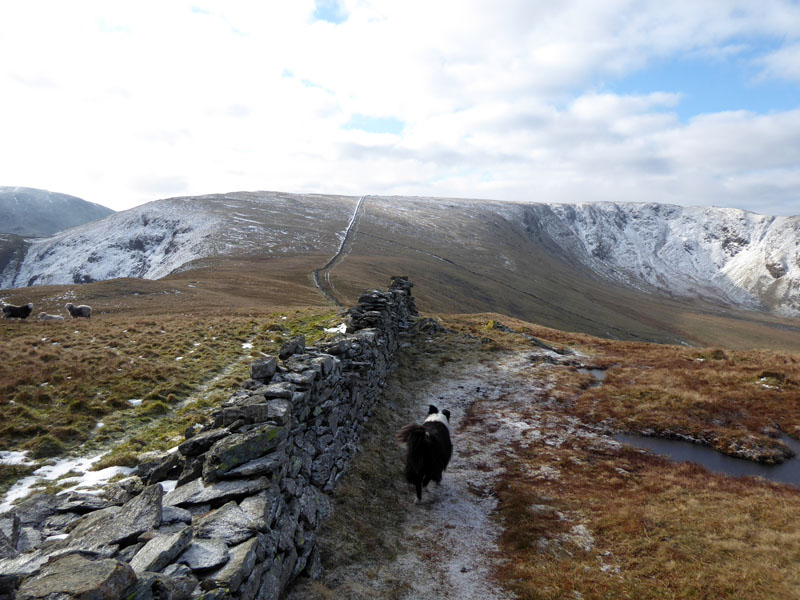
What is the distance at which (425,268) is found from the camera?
383 feet

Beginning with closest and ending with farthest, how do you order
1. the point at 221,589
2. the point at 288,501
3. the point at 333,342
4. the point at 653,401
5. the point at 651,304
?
the point at 221,589 < the point at 288,501 < the point at 333,342 < the point at 653,401 < the point at 651,304

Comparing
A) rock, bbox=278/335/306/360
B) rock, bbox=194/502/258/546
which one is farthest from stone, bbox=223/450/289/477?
rock, bbox=278/335/306/360

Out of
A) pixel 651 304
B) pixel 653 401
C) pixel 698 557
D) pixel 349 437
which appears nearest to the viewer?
pixel 698 557

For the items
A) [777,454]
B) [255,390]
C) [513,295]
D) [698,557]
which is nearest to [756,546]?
[698,557]

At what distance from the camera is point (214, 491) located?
22.5 ft

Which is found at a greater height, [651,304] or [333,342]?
[333,342]

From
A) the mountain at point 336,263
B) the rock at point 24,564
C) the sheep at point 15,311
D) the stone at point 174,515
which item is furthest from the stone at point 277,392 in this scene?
the mountain at point 336,263

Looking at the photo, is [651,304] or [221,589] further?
[651,304]

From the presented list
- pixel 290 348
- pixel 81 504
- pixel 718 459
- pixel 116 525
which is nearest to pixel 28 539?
pixel 81 504

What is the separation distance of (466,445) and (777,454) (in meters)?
11.2

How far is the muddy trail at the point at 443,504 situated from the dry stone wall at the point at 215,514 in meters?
0.82

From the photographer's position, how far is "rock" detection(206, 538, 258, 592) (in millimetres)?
5102

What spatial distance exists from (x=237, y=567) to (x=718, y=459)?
56.3 ft

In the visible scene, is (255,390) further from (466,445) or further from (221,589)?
(466,445)
